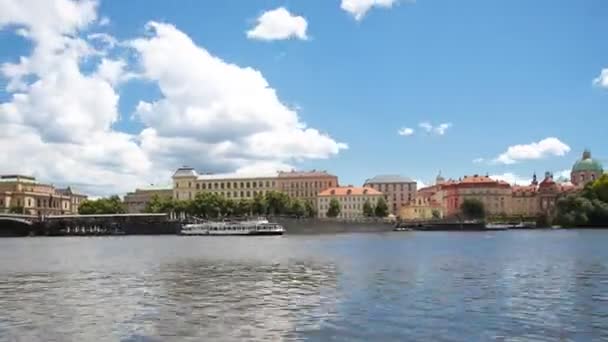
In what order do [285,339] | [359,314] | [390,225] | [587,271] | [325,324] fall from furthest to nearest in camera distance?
[390,225]
[587,271]
[359,314]
[325,324]
[285,339]

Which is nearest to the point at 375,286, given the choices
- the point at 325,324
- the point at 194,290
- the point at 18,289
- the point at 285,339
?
the point at 194,290

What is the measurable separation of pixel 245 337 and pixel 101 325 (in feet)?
18.3

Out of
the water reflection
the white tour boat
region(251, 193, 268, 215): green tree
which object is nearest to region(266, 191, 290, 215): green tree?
region(251, 193, 268, 215): green tree

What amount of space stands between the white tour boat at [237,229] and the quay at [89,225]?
9989 millimetres

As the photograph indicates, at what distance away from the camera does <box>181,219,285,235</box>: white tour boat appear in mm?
149000

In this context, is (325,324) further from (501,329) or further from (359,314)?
(501,329)

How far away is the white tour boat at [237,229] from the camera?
149000mm

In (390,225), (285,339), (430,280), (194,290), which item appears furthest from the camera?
(390,225)

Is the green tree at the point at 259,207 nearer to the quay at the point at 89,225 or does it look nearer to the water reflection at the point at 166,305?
the quay at the point at 89,225

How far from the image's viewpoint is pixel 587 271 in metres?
43.2

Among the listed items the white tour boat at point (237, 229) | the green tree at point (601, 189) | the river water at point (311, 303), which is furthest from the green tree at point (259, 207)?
the river water at point (311, 303)

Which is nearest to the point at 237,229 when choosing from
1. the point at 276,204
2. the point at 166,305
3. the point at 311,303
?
the point at 276,204

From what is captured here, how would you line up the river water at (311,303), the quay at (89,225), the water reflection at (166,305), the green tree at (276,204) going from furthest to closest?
the green tree at (276,204) → the quay at (89,225) → the water reflection at (166,305) → the river water at (311,303)

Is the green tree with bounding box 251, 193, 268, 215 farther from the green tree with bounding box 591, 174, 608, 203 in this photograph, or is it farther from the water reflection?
the water reflection
